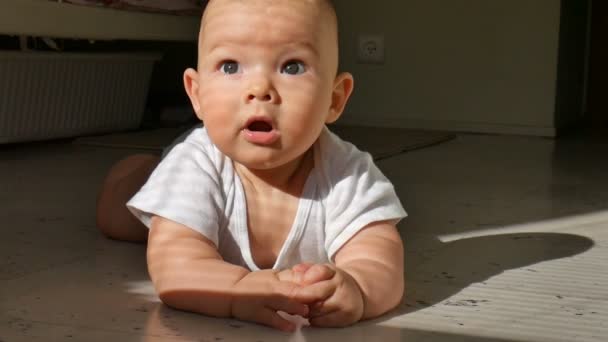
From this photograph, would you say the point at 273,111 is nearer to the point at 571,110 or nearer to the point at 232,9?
the point at 232,9

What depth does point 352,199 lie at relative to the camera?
123 cm

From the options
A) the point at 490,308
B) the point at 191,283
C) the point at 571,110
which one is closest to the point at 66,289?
the point at 191,283

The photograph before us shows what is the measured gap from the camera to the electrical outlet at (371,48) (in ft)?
11.6

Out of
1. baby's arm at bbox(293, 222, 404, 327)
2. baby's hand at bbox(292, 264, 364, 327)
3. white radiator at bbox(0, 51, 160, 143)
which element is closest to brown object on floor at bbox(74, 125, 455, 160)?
white radiator at bbox(0, 51, 160, 143)

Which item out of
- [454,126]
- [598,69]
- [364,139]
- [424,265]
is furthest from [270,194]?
[598,69]

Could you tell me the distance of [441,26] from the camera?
3436 mm

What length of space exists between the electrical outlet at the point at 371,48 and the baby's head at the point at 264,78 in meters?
2.36

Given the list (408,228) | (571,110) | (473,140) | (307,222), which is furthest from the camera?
(571,110)

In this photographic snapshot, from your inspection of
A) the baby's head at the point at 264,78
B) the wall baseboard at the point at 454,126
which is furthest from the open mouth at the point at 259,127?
the wall baseboard at the point at 454,126

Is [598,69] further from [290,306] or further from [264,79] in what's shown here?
[290,306]

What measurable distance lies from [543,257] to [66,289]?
A: 0.68m

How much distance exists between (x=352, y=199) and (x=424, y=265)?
20 cm

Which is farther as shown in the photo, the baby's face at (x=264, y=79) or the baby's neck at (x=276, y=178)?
the baby's neck at (x=276, y=178)

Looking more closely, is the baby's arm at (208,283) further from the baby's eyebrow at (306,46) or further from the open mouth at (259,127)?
the baby's eyebrow at (306,46)
